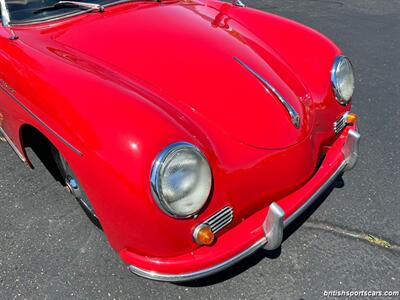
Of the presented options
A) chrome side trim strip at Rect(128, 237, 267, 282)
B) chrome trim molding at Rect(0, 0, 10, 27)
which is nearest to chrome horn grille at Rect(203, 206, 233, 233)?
chrome side trim strip at Rect(128, 237, 267, 282)

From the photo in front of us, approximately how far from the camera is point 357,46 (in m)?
5.08

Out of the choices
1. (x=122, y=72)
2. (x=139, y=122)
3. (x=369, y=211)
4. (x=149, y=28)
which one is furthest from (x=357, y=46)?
(x=139, y=122)

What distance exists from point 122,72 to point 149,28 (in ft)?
1.60

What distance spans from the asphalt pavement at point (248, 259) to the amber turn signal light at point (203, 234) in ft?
1.75

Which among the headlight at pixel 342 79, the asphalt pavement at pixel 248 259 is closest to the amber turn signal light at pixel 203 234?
the asphalt pavement at pixel 248 259

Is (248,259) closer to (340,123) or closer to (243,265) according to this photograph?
(243,265)

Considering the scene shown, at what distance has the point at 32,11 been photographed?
2.41 metres

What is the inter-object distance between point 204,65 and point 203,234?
957mm

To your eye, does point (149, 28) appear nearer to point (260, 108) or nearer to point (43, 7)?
point (43, 7)

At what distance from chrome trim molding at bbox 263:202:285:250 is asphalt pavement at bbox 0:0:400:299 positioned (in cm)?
42

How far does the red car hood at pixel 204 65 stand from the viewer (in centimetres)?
194

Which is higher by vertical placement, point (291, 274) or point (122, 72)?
point (122, 72)

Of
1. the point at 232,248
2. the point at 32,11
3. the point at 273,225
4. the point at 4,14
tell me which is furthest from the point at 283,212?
the point at 4,14

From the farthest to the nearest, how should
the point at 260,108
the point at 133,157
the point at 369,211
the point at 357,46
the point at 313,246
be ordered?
the point at 357,46, the point at 369,211, the point at 313,246, the point at 260,108, the point at 133,157
